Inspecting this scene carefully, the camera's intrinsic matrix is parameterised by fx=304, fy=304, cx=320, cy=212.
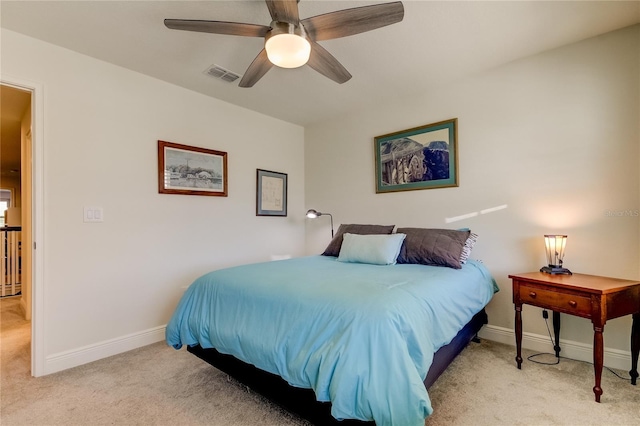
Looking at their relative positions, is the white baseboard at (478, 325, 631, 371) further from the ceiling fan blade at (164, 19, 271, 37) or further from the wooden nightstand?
the ceiling fan blade at (164, 19, 271, 37)

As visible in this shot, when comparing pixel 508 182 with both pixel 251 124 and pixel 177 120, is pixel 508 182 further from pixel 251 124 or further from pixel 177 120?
pixel 177 120

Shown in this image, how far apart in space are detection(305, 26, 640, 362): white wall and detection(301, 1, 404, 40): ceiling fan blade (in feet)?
5.37

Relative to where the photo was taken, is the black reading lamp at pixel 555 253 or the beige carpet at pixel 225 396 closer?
the beige carpet at pixel 225 396

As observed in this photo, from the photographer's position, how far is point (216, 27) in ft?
5.41

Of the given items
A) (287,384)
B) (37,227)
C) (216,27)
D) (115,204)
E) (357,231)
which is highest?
(216,27)

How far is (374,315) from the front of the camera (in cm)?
134

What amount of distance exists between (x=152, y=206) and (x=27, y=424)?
1.67m

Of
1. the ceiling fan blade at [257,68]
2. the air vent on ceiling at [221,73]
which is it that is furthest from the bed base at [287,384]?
the air vent on ceiling at [221,73]

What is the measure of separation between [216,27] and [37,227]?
191 centimetres

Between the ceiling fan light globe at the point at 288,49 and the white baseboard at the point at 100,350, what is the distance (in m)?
2.53

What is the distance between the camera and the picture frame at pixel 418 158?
298cm

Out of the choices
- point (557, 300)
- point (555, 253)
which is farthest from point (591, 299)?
point (555, 253)

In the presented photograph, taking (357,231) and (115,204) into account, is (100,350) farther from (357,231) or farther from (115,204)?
(357,231)

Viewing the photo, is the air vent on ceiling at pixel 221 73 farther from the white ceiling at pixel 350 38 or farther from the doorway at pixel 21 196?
the doorway at pixel 21 196
